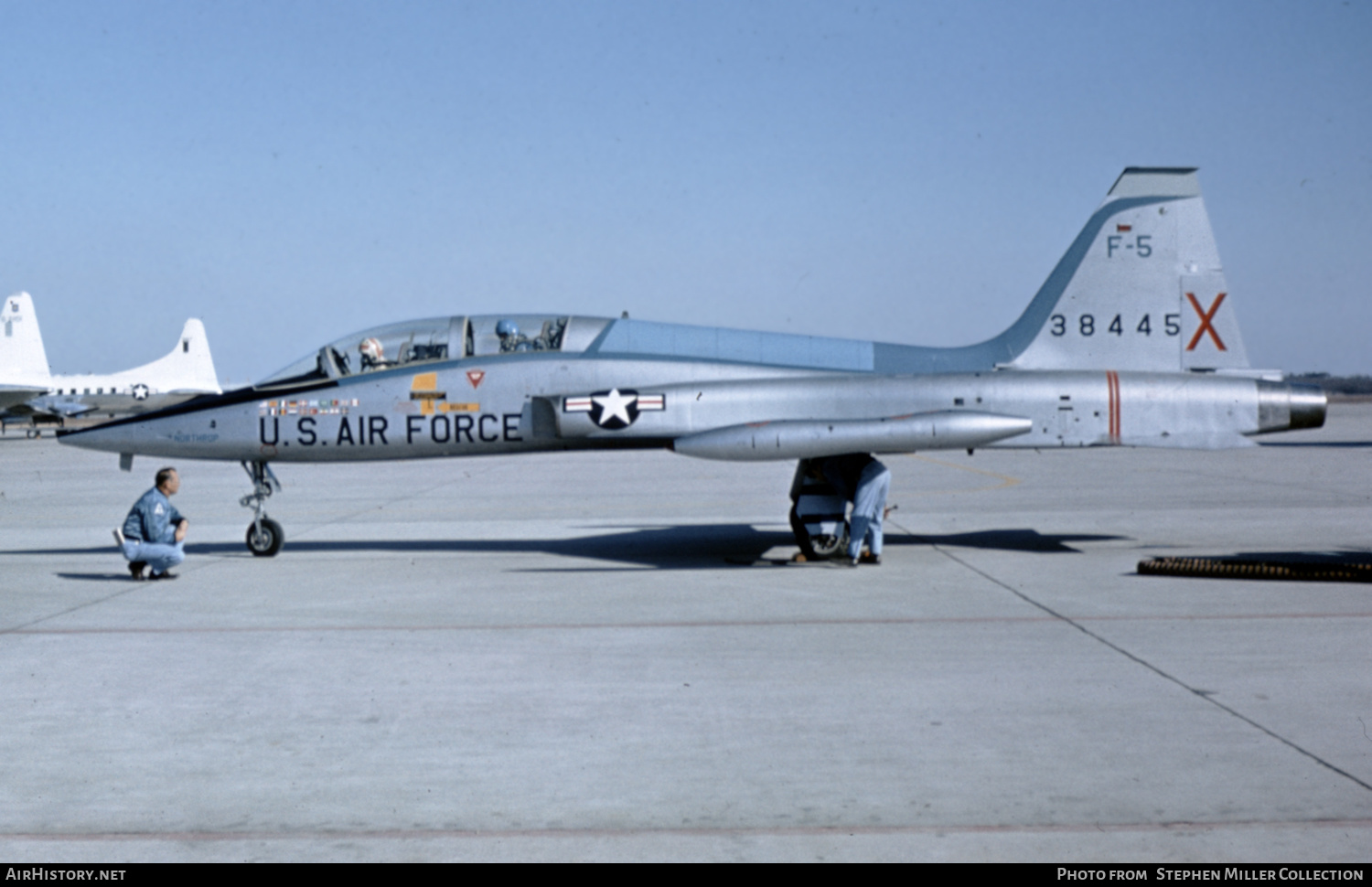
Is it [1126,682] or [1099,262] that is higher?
[1099,262]

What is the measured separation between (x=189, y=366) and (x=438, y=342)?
70.7 m

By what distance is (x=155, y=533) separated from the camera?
40.7 feet

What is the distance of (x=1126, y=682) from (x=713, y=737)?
280 centimetres

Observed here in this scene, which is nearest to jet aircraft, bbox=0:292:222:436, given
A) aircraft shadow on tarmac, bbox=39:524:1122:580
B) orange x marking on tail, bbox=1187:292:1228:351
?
aircraft shadow on tarmac, bbox=39:524:1122:580

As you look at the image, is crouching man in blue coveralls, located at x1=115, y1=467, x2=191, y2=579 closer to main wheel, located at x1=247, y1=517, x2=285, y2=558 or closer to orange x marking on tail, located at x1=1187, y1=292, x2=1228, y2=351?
main wheel, located at x1=247, y1=517, x2=285, y2=558

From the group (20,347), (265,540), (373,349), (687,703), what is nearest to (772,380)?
(373,349)

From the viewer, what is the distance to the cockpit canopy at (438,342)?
45.9 ft

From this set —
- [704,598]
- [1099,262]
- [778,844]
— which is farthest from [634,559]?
[778,844]

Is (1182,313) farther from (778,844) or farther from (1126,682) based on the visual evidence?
(778,844)

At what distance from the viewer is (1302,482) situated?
2244cm

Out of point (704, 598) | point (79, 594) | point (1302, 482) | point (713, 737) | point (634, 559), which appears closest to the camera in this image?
point (713, 737)

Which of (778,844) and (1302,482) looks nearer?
(778,844)

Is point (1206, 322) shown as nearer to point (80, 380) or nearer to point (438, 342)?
point (438, 342)

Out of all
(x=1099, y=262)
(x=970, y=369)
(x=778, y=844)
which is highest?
(x=1099, y=262)
